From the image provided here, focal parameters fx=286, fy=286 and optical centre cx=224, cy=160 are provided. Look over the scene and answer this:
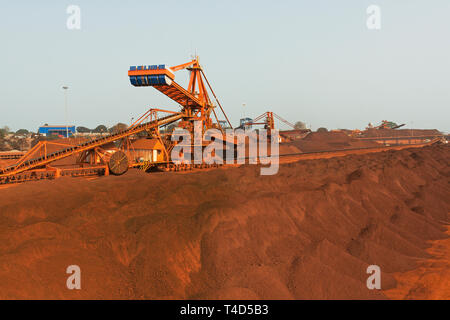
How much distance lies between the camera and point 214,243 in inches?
461

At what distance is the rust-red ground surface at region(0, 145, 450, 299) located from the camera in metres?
9.73

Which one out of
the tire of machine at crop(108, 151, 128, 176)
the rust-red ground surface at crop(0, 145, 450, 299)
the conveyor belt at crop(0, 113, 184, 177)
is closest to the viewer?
the rust-red ground surface at crop(0, 145, 450, 299)

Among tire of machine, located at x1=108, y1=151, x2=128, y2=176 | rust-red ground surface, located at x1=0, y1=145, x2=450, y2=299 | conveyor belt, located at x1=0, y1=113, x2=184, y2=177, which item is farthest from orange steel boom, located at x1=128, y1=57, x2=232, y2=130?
rust-red ground surface, located at x1=0, y1=145, x2=450, y2=299

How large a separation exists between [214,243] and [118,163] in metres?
22.0

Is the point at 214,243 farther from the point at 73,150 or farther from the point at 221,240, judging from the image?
the point at 73,150

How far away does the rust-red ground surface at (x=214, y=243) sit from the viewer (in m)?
9.73

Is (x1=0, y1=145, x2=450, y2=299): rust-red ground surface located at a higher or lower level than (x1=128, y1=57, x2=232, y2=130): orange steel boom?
lower

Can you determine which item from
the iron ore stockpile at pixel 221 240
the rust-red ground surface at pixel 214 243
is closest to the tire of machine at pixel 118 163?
the iron ore stockpile at pixel 221 240

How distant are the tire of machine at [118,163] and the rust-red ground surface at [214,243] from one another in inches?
344

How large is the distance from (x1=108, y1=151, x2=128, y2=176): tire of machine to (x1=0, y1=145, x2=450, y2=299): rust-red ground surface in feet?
28.7

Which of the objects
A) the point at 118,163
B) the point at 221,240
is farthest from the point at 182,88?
the point at 221,240

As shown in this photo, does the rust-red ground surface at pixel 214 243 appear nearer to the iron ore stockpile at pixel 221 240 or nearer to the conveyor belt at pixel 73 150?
the iron ore stockpile at pixel 221 240

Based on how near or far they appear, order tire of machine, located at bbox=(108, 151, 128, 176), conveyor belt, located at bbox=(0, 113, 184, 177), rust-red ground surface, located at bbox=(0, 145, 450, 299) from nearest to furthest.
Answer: rust-red ground surface, located at bbox=(0, 145, 450, 299) < conveyor belt, located at bbox=(0, 113, 184, 177) < tire of machine, located at bbox=(108, 151, 128, 176)

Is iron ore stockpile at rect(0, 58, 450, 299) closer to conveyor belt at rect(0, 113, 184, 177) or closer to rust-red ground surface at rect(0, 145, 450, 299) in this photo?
rust-red ground surface at rect(0, 145, 450, 299)
